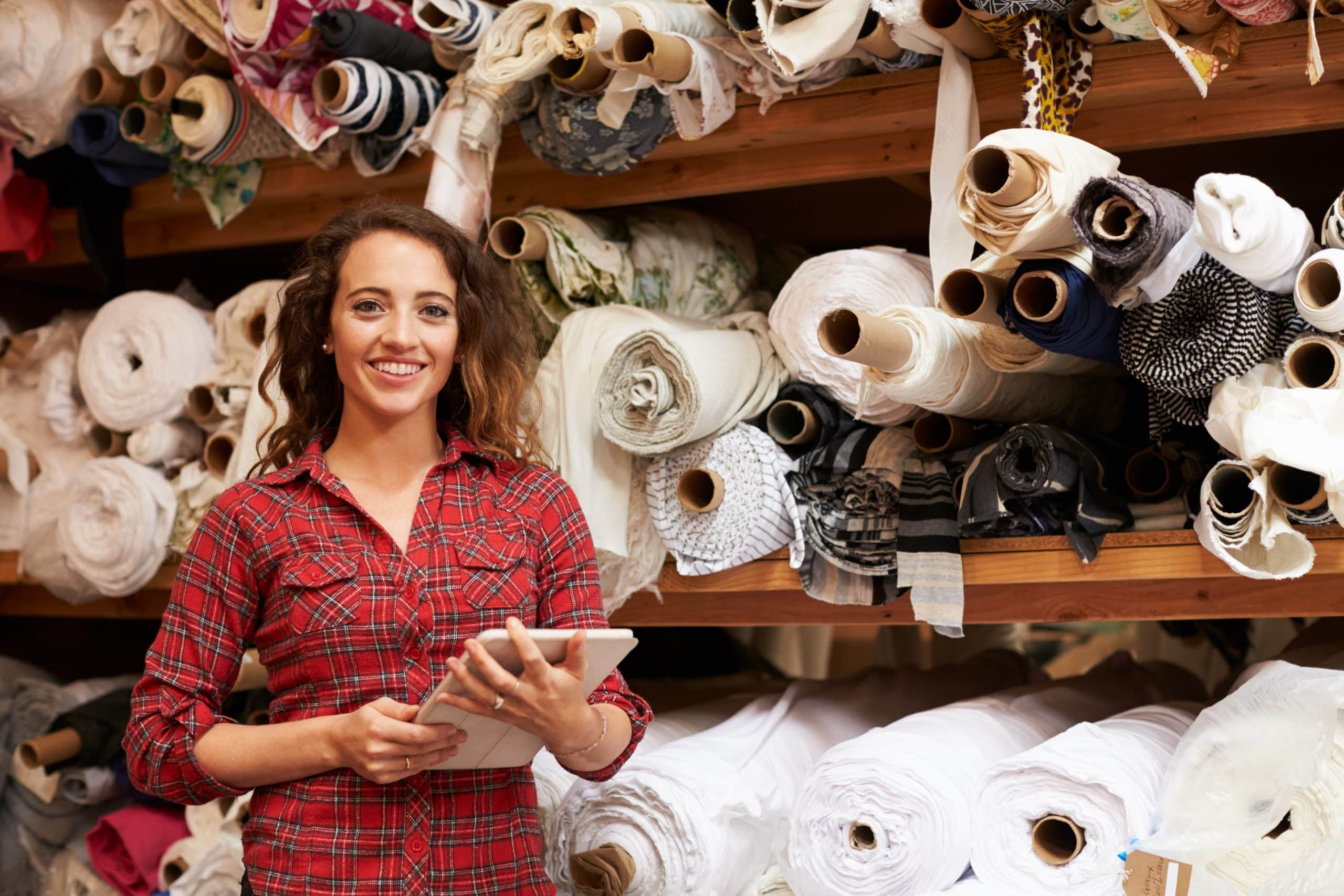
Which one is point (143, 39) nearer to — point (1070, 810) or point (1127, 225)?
point (1127, 225)

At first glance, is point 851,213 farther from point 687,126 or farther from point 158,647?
point 158,647

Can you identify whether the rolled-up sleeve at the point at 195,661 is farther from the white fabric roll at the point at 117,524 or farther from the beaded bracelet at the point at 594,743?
the white fabric roll at the point at 117,524

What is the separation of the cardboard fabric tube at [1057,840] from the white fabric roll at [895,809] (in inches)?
3.1

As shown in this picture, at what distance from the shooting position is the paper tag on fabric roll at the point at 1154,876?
1212mm

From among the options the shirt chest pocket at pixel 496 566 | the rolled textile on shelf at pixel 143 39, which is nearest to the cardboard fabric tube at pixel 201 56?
the rolled textile on shelf at pixel 143 39

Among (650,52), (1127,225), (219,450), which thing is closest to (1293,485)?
(1127,225)

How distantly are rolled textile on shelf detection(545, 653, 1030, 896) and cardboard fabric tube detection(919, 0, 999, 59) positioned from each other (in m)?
0.84

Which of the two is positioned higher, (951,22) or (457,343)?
(951,22)

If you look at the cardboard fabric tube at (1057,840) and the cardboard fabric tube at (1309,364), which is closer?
Answer: the cardboard fabric tube at (1309,364)

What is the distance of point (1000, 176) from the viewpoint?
4.06ft

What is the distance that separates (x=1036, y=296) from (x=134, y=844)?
1565 millimetres

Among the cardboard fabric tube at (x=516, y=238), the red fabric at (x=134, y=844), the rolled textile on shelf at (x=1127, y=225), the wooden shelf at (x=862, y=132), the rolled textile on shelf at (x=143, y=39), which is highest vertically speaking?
the rolled textile on shelf at (x=143, y=39)

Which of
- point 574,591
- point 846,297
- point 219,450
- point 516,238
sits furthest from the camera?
point 219,450

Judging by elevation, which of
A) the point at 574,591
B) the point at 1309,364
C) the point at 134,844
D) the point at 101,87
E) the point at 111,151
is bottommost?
the point at 134,844
